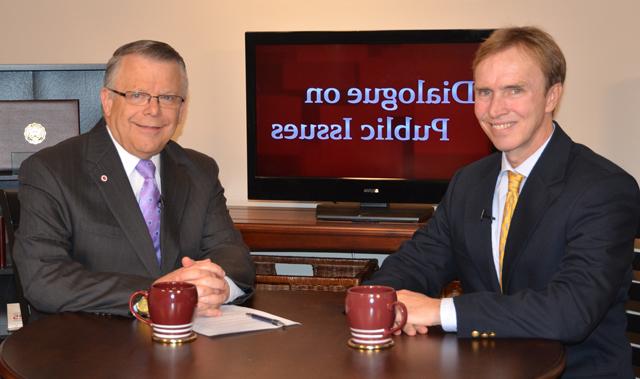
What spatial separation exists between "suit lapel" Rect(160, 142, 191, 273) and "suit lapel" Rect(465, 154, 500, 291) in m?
0.80

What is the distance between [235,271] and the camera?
8.07 feet

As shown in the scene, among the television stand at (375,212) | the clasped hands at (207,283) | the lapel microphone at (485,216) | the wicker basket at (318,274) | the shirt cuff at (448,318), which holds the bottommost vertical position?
the wicker basket at (318,274)

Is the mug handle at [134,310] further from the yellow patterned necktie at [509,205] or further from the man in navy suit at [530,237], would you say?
the yellow patterned necktie at [509,205]

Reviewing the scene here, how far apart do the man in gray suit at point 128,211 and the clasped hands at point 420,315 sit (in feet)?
1.53

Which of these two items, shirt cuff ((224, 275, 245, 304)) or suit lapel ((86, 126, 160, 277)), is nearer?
shirt cuff ((224, 275, 245, 304))

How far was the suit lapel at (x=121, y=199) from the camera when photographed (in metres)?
2.46

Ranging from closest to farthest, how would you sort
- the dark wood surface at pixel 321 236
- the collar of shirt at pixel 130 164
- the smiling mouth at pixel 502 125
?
the smiling mouth at pixel 502 125 → the collar of shirt at pixel 130 164 → the dark wood surface at pixel 321 236

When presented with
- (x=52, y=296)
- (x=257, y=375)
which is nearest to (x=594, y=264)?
(x=257, y=375)

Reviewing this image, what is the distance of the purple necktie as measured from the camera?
2.56 metres

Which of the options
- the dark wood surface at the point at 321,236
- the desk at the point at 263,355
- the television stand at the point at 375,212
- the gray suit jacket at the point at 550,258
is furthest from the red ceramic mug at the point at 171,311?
the television stand at the point at 375,212

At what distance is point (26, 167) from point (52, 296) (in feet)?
1.44

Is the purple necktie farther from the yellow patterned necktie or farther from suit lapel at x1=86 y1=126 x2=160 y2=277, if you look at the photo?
the yellow patterned necktie

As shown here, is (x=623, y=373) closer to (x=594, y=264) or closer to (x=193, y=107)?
(x=594, y=264)

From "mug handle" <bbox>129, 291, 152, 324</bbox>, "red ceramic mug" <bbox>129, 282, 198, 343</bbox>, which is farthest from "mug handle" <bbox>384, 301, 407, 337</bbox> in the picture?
"mug handle" <bbox>129, 291, 152, 324</bbox>
